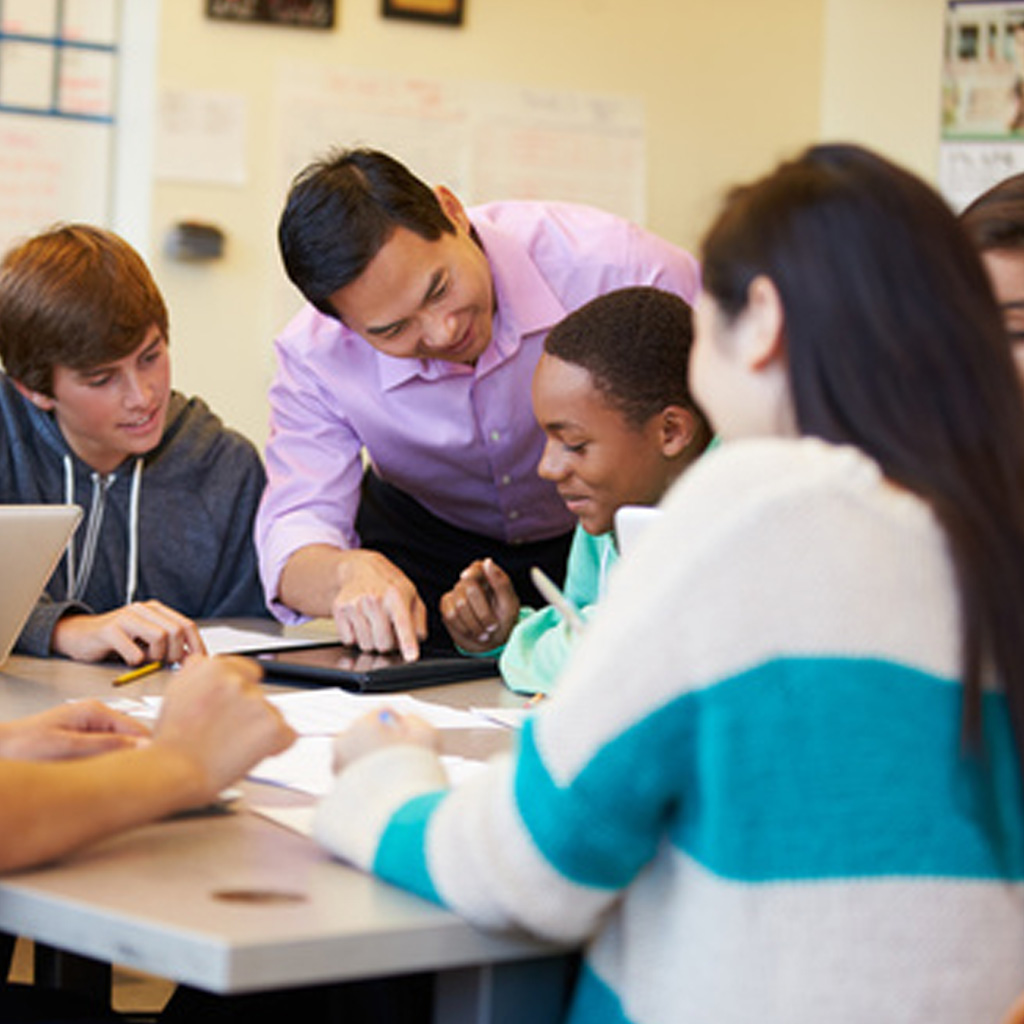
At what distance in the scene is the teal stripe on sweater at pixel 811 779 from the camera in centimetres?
88

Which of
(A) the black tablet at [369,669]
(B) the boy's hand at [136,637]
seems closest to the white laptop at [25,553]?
(B) the boy's hand at [136,637]

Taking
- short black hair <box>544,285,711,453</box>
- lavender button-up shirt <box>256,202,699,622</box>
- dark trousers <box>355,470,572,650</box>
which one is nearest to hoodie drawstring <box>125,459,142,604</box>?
lavender button-up shirt <box>256,202,699,622</box>

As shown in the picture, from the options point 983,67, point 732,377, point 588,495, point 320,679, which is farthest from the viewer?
point 983,67

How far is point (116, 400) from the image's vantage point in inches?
85.1

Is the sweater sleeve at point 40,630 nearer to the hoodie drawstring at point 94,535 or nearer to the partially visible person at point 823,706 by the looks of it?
the hoodie drawstring at point 94,535

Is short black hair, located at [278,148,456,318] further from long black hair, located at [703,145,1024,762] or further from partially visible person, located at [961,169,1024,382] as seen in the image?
long black hair, located at [703,145,1024,762]

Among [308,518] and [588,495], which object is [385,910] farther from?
[308,518]

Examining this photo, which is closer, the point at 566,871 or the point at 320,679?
the point at 566,871

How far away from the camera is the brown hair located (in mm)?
2115

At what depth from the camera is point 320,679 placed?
175cm

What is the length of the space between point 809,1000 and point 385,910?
0.79ft

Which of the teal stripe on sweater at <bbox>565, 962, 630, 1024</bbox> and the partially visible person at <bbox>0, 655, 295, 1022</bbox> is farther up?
the partially visible person at <bbox>0, 655, 295, 1022</bbox>

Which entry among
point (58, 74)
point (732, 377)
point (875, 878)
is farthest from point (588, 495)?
point (58, 74)

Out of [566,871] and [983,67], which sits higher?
[983,67]
